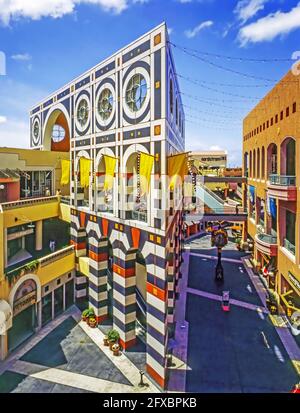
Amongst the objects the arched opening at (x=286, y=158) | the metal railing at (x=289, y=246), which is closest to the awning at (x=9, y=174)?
the arched opening at (x=286, y=158)

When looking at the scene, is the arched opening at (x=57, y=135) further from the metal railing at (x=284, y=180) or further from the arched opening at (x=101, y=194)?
the metal railing at (x=284, y=180)

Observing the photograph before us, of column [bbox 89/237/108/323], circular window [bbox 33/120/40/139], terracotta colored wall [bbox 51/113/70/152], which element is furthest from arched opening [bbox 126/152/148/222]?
circular window [bbox 33/120/40/139]

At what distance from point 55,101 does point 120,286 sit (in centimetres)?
1968

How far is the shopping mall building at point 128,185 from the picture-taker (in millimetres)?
17047

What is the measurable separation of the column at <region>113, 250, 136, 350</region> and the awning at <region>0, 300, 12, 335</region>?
6.92 m

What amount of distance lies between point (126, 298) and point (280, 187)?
41.6ft

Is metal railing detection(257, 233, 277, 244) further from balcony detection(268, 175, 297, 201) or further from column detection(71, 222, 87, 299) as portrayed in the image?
column detection(71, 222, 87, 299)

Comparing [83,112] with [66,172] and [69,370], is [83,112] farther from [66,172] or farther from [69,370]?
[69,370]

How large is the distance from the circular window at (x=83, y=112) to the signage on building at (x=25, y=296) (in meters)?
13.3

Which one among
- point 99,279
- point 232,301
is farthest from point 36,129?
point 232,301

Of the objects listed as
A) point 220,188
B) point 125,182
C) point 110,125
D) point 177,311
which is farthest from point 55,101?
point 220,188

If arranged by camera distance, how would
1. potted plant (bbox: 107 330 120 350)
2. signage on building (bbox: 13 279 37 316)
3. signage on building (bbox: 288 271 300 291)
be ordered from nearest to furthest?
signage on building (bbox: 288 271 300 291) < potted plant (bbox: 107 330 120 350) < signage on building (bbox: 13 279 37 316)

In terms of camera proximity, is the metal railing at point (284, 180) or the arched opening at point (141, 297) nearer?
the metal railing at point (284, 180)

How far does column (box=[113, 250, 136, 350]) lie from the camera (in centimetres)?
1981
